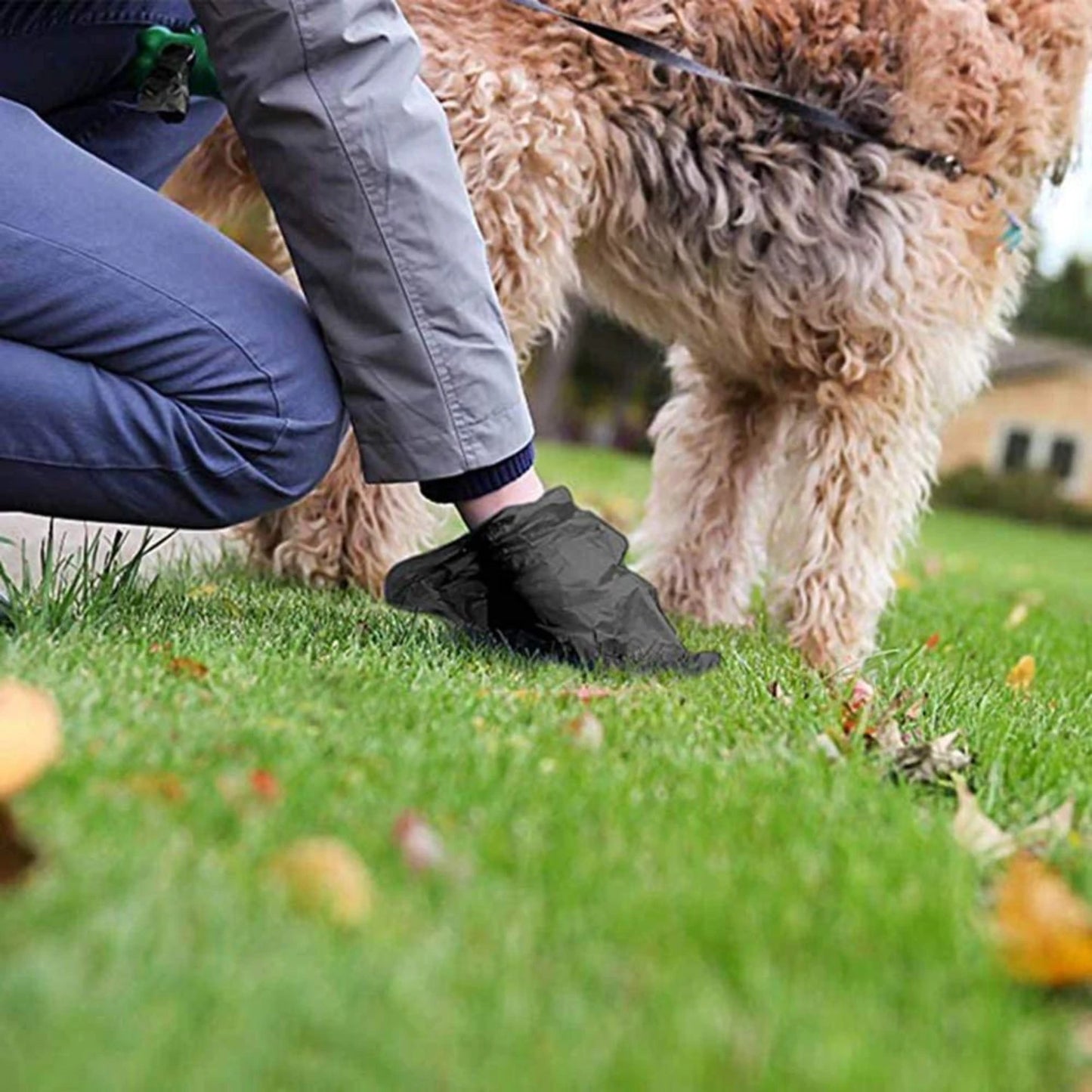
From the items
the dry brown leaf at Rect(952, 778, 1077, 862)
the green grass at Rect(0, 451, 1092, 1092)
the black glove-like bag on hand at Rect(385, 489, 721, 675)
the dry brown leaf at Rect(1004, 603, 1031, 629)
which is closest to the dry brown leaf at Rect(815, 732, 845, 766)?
the green grass at Rect(0, 451, 1092, 1092)

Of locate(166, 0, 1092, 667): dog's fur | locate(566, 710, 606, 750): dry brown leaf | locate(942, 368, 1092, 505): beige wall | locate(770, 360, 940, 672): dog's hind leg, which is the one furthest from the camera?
locate(942, 368, 1092, 505): beige wall

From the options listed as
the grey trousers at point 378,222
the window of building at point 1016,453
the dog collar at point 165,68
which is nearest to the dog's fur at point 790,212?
the dog collar at point 165,68

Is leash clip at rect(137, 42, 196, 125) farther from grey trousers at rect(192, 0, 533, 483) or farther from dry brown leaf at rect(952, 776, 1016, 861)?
dry brown leaf at rect(952, 776, 1016, 861)

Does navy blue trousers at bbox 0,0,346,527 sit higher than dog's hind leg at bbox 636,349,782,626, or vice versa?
navy blue trousers at bbox 0,0,346,527

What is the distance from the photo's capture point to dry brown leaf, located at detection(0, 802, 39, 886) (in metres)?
1.40

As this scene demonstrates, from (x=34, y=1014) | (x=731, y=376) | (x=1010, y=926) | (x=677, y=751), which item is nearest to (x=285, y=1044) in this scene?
(x=34, y=1014)

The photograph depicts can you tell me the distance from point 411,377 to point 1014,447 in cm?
4158

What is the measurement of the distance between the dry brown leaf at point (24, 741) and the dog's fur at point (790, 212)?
206 cm

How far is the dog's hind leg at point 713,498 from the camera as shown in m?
4.56

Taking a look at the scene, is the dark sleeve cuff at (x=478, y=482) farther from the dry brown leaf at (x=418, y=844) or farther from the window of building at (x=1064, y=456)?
the window of building at (x=1064, y=456)

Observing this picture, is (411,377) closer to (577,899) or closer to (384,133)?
(384,133)

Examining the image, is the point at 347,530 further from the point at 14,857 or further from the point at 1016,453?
the point at 1016,453

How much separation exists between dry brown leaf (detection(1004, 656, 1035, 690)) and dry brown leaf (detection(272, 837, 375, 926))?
252 centimetres

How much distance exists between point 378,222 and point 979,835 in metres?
1.32
